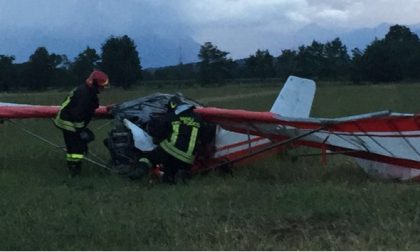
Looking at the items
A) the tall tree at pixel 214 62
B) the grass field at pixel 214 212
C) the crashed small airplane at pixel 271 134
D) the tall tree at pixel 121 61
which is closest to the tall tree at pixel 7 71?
the tall tree at pixel 121 61

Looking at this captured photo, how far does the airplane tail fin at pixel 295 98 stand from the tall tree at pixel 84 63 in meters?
79.0

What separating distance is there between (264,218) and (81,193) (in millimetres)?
2803

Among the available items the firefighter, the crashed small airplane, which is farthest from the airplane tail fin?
the firefighter

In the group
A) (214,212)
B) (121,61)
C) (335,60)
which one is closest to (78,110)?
(214,212)

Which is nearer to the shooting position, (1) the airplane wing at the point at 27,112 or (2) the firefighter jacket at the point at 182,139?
(2) the firefighter jacket at the point at 182,139

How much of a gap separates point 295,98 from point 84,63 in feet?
273

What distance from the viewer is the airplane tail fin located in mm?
13062

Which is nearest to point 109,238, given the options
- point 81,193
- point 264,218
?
point 264,218

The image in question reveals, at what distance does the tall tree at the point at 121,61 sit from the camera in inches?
3585

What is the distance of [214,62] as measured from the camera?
110 m

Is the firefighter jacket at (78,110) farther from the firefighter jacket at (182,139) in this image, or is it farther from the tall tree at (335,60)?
the tall tree at (335,60)

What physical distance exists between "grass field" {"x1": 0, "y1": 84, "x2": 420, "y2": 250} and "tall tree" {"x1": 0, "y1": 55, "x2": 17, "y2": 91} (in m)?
83.7

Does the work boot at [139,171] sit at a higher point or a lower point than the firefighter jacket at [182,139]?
lower

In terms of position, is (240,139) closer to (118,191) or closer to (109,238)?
(118,191)
